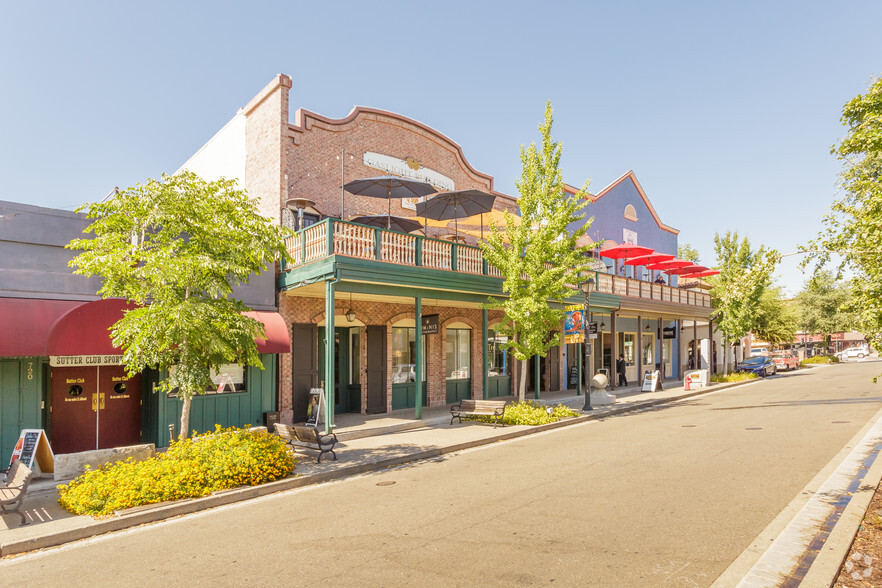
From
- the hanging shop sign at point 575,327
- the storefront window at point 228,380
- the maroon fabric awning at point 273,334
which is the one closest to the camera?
the maroon fabric awning at point 273,334

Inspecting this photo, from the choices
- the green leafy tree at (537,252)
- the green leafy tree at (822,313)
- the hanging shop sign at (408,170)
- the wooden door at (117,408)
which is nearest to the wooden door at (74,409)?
the wooden door at (117,408)

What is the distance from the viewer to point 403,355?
58.6 feet

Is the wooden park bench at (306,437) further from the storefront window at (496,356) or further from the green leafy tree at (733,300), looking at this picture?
the green leafy tree at (733,300)

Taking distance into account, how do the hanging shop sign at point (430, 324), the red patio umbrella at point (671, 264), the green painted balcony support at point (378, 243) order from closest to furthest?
the green painted balcony support at point (378, 243), the hanging shop sign at point (430, 324), the red patio umbrella at point (671, 264)

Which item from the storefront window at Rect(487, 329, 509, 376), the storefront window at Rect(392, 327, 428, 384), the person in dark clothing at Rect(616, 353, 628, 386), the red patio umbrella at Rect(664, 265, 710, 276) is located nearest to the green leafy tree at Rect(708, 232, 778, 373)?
Result: the red patio umbrella at Rect(664, 265, 710, 276)

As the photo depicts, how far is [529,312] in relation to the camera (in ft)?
51.8

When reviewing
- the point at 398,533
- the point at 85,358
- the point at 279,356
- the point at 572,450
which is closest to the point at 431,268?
the point at 279,356

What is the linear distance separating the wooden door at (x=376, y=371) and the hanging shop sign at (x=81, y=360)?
6.95m

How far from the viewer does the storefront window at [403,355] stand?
17.6 meters

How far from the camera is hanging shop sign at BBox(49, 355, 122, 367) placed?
10.9m

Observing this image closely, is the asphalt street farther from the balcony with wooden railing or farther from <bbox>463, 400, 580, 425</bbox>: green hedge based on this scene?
the balcony with wooden railing

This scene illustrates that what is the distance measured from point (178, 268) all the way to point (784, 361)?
4337 cm

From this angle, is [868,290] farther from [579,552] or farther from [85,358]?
[85,358]

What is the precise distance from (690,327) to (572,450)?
28384 mm
